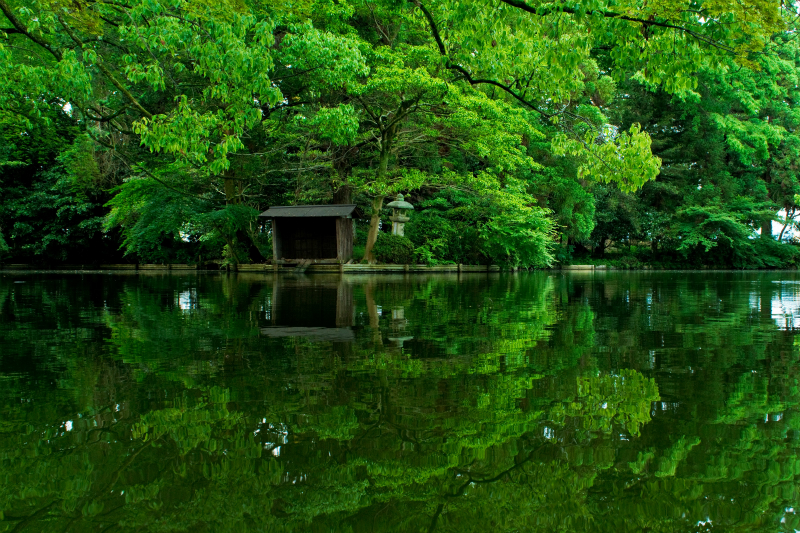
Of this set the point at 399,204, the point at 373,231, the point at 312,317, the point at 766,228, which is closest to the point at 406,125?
the point at 399,204

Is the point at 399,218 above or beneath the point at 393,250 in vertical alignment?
above

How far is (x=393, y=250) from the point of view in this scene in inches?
854

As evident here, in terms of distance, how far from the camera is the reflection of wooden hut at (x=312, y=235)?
71.0 ft

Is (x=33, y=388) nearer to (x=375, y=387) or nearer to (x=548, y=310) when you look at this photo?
(x=375, y=387)

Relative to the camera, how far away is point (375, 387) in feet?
10.2

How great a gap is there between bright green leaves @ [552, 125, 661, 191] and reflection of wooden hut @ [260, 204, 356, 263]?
1415 cm

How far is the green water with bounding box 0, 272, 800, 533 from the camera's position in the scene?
1.71m

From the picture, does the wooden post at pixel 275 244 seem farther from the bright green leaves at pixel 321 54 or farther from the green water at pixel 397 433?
the green water at pixel 397 433

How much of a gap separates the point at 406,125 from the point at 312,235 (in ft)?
19.7

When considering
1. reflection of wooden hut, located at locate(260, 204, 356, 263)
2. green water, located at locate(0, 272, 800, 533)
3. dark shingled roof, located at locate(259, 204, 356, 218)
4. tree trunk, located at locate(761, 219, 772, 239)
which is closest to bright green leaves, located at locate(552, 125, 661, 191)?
green water, located at locate(0, 272, 800, 533)

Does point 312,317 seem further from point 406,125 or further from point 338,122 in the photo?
point 406,125

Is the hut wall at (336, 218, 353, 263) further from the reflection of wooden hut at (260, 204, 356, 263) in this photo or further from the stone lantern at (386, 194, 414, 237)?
the stone lantern at (386, 194, 414, 237)

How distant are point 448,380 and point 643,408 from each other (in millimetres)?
1045

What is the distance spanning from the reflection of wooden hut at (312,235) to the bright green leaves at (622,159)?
14155mm
